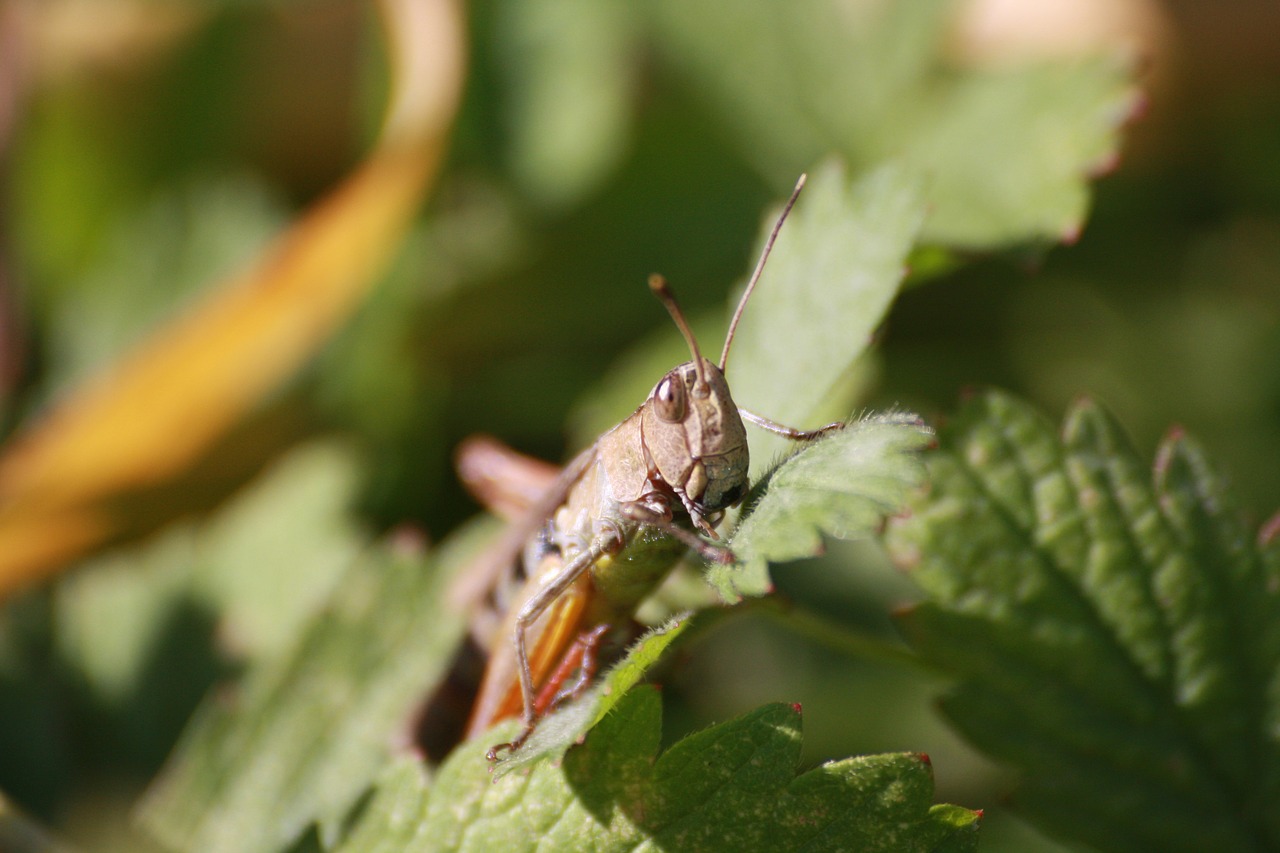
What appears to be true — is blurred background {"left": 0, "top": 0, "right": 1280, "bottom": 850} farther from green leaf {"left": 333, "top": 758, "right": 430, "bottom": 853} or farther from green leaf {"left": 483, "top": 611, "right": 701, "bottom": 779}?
green leaf {"left": 483, "top": 611, "right": 701, "bottom": 779}

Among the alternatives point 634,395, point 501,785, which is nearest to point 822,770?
point 501,785

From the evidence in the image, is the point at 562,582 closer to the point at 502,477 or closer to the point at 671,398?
the point at 671,398

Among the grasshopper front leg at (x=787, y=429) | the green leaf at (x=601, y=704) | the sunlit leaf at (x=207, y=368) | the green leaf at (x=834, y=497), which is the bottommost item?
the green leaf at (x=601, y=704)

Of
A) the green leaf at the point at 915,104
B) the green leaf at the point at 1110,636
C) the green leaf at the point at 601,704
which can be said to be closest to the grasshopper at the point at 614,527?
the green leaf at the point at 601,704

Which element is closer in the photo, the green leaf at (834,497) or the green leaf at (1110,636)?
the green leaf at (834,497)

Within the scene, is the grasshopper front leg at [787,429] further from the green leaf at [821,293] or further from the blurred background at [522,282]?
the blurred background at [522,282]

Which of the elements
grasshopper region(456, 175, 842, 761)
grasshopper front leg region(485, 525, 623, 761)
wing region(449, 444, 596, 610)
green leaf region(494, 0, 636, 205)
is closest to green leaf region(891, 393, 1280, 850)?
grasshopper region(456, 175, 842, 761)
